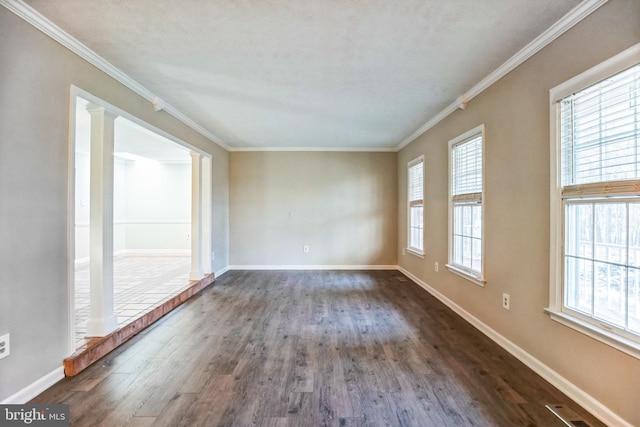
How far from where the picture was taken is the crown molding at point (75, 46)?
1.64m

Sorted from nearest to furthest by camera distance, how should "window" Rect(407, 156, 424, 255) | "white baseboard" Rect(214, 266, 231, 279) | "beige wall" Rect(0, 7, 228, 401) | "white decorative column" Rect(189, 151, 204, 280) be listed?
"beige wall" Rect(0, 7, 228, 401) < "white decorative column" Rect(189, 151, 204, 280) < "window" Rect(407, 156, 424, 255) < "white baseboard" Rect(214, 266, 231, 279)

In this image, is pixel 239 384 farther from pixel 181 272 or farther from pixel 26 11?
pixel 181 272

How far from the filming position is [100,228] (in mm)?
2385

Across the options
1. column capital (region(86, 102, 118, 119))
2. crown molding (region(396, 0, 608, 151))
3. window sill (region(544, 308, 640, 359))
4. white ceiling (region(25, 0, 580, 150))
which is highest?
white ceiling (region(25, 0, 580, 150))

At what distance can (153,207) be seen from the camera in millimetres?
6930

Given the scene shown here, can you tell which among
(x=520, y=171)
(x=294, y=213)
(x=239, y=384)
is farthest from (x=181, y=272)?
(x=520, y=171)

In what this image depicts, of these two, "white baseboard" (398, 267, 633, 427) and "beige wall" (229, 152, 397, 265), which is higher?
"beige wall" (229, 152, 397, 265)

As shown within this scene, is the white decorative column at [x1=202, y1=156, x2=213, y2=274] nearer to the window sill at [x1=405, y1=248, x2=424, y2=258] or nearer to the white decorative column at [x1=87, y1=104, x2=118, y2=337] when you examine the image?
the white decorative column at [x1=87, y1=104, x2=118, y2=337]

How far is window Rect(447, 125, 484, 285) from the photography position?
281 cm

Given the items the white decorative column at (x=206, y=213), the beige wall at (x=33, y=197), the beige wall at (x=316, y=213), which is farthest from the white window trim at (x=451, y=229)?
the white decorative column at (x=206, y=213)

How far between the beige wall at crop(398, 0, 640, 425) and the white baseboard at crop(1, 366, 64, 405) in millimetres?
3341

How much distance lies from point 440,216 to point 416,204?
A: 39.2 inches

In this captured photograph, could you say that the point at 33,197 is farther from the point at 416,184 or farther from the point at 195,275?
the point at 416,184

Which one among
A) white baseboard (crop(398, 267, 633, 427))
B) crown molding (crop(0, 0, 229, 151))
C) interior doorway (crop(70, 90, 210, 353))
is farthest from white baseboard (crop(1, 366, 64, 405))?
white baseboard (crop(398, 267, 633, 427))
